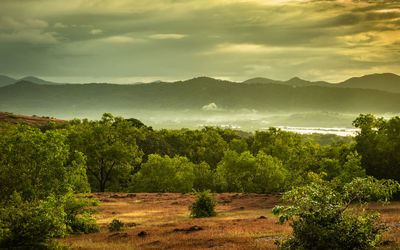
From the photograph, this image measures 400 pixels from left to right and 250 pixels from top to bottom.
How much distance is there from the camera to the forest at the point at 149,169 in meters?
16.0

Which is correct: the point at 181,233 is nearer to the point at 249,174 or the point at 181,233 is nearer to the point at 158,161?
the point at 249,174

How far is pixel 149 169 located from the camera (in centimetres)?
6725

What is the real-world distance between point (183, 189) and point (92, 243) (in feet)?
152

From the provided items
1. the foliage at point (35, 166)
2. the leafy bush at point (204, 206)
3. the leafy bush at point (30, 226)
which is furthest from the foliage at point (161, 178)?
the leafy bush at point (30, 226)

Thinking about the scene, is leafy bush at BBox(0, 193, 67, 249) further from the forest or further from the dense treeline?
the dense treeline

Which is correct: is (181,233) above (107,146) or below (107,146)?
below

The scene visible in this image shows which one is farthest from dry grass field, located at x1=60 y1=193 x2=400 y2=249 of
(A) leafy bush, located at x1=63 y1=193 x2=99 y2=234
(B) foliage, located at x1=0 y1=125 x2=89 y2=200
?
(B) foliage, located at x1=0 y1=125 x2=89 y2=200

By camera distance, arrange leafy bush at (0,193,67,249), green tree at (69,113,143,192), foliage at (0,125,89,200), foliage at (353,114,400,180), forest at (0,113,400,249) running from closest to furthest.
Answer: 1. leafy bush at (0,193,67,249)
2. forest at (0,113,400,249)
3. foliage at (0,125,89,200)
4. foliage at (353,114,400,180)
5. green tree at (69,113,143,192)

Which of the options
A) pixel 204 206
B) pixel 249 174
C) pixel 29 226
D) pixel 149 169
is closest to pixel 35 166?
pixel 29 226

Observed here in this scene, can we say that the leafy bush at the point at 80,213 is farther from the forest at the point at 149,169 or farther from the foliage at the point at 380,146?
the foliage at the point at 380,146

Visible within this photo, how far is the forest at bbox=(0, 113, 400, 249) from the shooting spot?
16016mm

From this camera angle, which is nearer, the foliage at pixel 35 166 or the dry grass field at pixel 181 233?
the dry grass field at pixel 181 233

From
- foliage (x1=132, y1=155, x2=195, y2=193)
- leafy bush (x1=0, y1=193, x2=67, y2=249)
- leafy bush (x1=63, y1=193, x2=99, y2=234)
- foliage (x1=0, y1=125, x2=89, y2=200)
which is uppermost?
foliage (x1=0, y1=125, x2=89, y2=200)

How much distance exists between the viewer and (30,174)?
25812 millimetres
